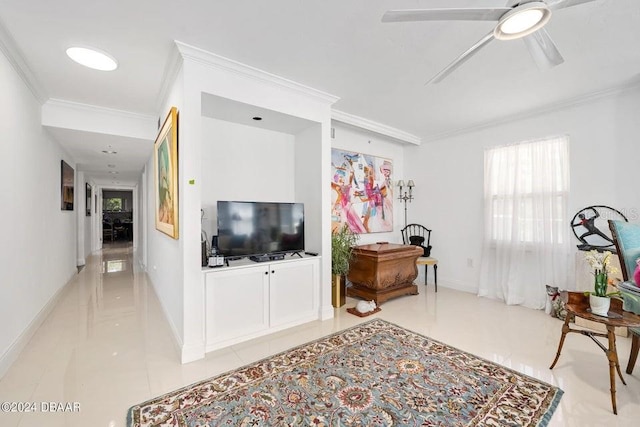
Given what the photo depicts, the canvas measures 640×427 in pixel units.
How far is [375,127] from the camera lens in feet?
13.9

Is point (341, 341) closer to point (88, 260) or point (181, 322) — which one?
point (181, 322)

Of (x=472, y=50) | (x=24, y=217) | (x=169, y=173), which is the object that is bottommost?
(x=24, y=217)

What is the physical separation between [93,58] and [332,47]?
6.66 feet

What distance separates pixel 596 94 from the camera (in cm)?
319

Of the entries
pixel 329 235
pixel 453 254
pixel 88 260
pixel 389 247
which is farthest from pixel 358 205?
pixel 88 260

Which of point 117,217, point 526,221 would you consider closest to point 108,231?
point 117,217

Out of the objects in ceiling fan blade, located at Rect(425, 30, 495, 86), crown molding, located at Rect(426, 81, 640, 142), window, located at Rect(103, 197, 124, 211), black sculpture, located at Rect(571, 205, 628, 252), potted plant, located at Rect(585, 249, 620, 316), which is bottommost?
potted plant, located at Rect(585, 249, 620, 316)

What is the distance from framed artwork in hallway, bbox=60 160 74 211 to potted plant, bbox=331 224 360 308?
162 inches

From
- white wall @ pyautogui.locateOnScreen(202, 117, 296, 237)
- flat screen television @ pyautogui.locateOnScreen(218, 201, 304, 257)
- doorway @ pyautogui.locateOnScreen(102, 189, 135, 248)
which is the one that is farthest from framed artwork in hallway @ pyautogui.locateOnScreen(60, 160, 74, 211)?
doorway @ pyautogui.locateOnScreen(102, 189, 135, 248)

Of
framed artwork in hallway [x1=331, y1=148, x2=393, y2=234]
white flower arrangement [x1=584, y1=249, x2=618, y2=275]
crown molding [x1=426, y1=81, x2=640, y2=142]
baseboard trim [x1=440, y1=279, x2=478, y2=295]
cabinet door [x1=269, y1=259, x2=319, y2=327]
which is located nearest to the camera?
white flower arrangement [x1=584, y1=249, x2=618, y2=275]

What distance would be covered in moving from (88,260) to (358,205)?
7093 millimetres

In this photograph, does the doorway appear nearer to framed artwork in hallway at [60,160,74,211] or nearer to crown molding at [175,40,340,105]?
framed artwork in hallway at [60,160,74,211]

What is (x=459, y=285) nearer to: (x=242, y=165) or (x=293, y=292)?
(x=293, y=292)

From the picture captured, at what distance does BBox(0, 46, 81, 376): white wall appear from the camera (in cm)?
225
